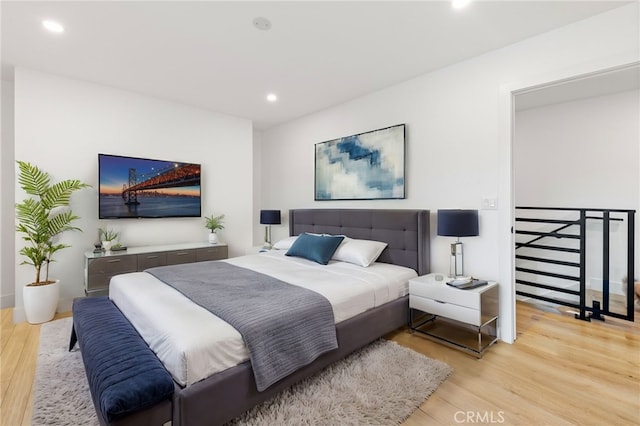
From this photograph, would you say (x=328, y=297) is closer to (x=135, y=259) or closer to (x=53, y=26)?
(x=135, y=259)

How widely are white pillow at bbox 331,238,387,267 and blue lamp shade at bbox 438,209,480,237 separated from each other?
0.78 metres

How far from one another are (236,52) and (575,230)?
15.1 ft

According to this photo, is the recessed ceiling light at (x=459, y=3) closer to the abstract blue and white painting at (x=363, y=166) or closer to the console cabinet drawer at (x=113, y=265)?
the abstract blue and white painting at (x=363, y=166)

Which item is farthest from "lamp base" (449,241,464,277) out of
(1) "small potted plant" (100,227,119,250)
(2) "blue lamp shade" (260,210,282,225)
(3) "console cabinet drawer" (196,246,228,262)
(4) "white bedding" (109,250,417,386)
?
(1) "small potted plant" (100,227,119,250)

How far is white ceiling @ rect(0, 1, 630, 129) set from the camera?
215 centimetres

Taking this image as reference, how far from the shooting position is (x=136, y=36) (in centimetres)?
248

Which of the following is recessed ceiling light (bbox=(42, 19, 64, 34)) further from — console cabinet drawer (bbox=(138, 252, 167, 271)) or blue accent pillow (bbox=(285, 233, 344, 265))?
blue accent pillow (bbox=(285, 233, 344, 265))

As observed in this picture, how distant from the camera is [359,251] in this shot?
3133mm

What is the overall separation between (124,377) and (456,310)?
2.31 m

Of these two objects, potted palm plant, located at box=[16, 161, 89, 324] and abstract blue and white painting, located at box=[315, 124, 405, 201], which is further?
abstract blue and white painting, located at box=[315, 124, 405, 201]

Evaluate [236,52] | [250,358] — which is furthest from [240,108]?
[250,358]

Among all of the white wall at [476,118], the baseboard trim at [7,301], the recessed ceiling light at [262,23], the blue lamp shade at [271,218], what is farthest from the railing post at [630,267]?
the baseboard trim at [7,301]

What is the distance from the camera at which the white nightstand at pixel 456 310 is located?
2369 millimetres

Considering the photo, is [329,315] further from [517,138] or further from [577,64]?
[517,138]
